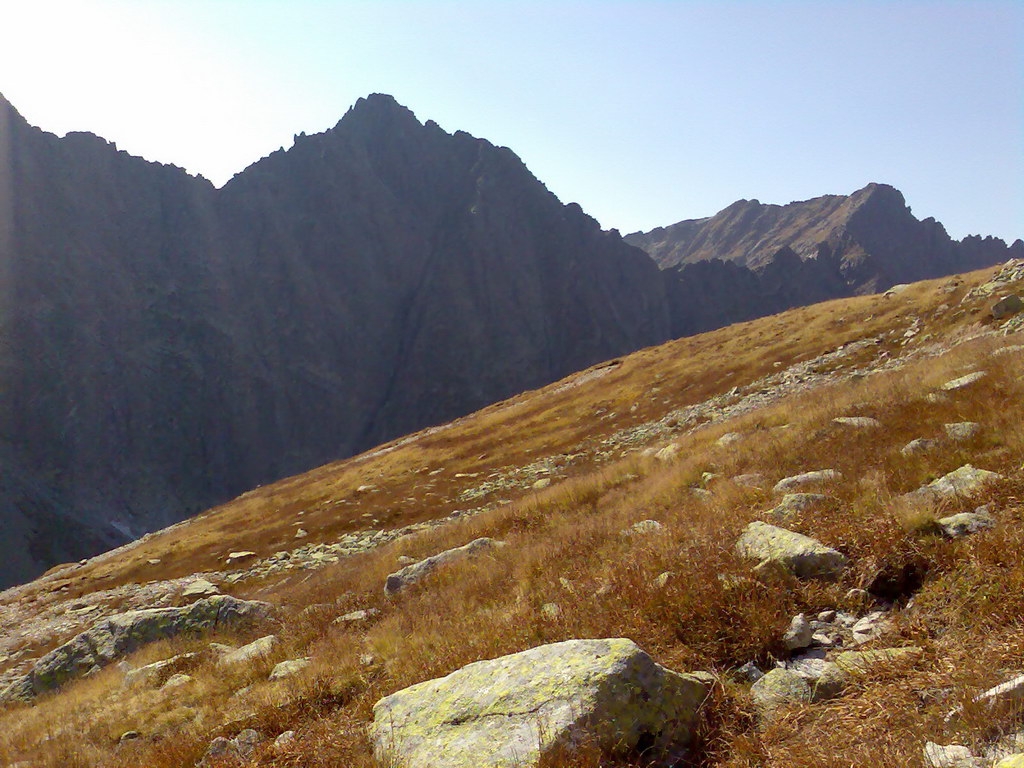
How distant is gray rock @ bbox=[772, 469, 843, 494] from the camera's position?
372 inches

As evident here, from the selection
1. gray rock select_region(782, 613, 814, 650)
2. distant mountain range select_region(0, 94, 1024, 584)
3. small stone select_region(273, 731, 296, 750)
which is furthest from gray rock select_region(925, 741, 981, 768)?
distant mountain range select_region(0, 94, 1024, 584)

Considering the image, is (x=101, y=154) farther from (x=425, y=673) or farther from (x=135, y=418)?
(x=425, y=673)

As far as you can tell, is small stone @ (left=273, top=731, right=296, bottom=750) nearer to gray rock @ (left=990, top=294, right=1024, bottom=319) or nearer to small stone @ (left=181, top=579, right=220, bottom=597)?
small stone @ (left=181, top=579, right=220, bottom=597)

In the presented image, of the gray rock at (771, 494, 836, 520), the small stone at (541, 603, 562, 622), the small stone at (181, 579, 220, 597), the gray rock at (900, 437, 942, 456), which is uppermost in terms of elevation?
the gray rock at (900, 437, 942, 456)

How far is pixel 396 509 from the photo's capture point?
33438 mm

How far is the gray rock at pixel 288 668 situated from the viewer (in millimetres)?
8422

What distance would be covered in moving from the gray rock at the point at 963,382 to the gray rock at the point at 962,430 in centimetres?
308

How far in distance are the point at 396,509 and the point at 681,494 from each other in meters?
23.9

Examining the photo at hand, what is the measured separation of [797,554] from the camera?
6621mm

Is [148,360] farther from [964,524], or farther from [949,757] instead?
[949,757]

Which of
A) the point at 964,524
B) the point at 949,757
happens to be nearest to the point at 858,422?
the point at 964,524

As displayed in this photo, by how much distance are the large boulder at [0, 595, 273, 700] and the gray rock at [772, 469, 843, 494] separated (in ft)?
43.2

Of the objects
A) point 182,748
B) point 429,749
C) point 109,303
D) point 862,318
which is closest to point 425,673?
point 429,749

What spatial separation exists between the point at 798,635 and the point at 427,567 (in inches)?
387
